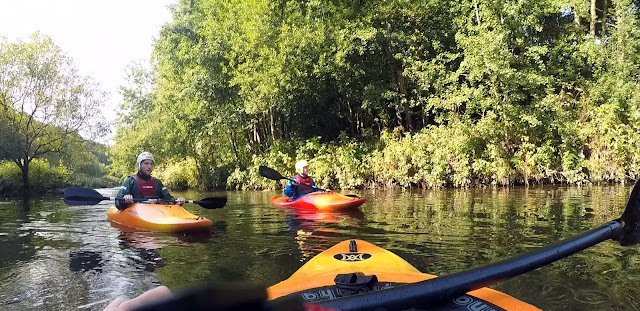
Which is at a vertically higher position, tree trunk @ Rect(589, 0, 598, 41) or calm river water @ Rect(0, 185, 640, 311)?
tree trunk @ Rect(589, 0, 598, 41)

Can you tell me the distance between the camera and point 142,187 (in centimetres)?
646

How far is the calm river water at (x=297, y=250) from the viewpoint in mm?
3174

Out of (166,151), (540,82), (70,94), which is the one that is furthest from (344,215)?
(70,94)

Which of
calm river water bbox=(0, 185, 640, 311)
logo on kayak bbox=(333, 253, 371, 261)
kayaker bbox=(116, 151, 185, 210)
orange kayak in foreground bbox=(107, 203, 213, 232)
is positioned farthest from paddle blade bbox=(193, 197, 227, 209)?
logo on kayak bbox=(333, 253, 371, 261)

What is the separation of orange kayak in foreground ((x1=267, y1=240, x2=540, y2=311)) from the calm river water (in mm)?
390

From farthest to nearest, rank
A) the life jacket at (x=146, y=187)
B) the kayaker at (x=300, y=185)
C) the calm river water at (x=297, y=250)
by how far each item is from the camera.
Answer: the kayaker at (x=300, y=185) < the life jacket at (x=146, y=187) < the calm river water at (x=297, y=250)

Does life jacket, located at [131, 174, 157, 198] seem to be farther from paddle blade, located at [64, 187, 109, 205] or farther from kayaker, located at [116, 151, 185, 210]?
paddle blade, located at [64, 187, 109, 205]

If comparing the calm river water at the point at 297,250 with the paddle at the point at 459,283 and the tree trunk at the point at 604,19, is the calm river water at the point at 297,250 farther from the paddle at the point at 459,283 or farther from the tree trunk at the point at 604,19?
the tree trunk at the point at 604,19

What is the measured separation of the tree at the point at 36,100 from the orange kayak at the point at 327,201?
15.6m

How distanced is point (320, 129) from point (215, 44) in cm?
512

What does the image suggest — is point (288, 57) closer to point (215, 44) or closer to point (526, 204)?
point (215, 44)

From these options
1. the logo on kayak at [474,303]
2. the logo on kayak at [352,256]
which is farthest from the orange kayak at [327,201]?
the logo on kayak at [474,303]

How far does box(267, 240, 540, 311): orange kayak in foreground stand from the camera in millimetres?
1728

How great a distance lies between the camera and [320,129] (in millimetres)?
18672
